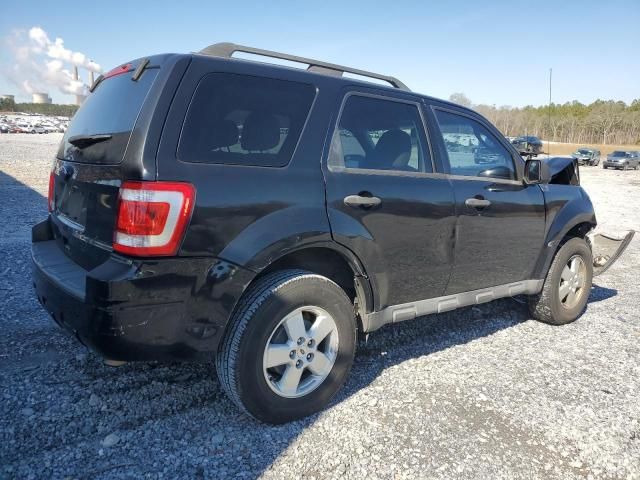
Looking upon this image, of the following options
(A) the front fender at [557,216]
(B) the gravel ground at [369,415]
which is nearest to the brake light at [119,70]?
(B) the gravel ground at [369,415]

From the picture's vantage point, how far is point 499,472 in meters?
2.35

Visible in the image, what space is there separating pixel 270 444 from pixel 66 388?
4.40ft

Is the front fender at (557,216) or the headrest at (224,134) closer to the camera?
the headrest at (224,134)

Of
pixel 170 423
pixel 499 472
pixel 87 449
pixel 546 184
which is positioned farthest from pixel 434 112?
pixel 87 449

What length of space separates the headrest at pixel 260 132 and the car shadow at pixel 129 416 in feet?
4.99

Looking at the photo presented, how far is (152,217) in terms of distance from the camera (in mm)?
2102

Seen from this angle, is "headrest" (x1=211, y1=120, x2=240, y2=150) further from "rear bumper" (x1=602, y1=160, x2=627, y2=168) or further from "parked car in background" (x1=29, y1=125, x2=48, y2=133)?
"parked car in background" (x1=29, y1=125, x2=48, y2=133)

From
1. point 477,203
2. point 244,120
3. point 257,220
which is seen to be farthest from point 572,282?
point 244,120

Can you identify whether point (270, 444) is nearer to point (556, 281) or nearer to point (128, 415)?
point (128, 415)

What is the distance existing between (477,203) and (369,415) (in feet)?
5.42

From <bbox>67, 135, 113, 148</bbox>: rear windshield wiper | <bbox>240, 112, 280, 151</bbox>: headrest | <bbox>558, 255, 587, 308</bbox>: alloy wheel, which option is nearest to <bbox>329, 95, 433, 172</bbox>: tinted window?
<bbox>240, 112, 280, 151</bbox>: headrest

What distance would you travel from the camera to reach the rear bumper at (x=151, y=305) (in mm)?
2094

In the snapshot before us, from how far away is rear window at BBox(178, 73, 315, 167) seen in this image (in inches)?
89.7

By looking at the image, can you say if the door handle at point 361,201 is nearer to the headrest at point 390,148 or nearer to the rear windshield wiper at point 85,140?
the headrest at point 390,148
